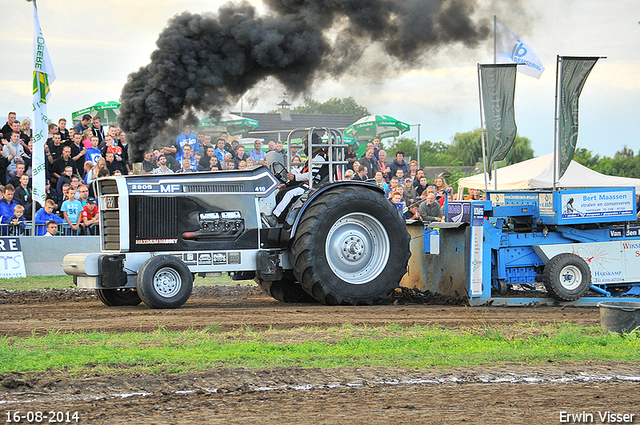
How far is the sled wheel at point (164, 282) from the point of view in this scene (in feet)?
28.6

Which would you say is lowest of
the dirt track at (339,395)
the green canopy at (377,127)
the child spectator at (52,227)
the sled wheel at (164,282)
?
the dirt track at (339,395)

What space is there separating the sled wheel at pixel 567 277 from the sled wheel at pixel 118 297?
5640mm

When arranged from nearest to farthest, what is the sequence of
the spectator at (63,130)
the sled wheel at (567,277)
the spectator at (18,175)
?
the sled wheel at (567,277)
the spectator at (18,175)
the spectator at (63,130)

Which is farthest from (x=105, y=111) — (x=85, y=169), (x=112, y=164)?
(x=112, y=164)

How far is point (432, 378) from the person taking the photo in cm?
526

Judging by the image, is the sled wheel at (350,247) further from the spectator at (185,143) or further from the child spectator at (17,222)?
the child spectator at (17,222)

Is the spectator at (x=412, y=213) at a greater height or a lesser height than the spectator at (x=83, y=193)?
lesser

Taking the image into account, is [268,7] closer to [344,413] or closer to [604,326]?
[604,326]

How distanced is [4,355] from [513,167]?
793 inches

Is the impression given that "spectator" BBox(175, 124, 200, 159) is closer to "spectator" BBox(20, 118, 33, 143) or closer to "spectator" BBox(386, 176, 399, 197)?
"spectator" BBox(20, 118, 33, 143)

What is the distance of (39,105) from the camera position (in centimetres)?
1509

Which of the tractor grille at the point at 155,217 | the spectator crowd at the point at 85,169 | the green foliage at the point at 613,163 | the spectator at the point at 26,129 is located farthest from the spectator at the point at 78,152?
the green foliage at the point at 613,163

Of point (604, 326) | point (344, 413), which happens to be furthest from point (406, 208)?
point (344, 413)

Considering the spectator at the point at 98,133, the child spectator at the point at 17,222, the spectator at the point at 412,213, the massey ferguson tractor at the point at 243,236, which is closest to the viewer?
the massey ferguson tractor at the point at 243,236
